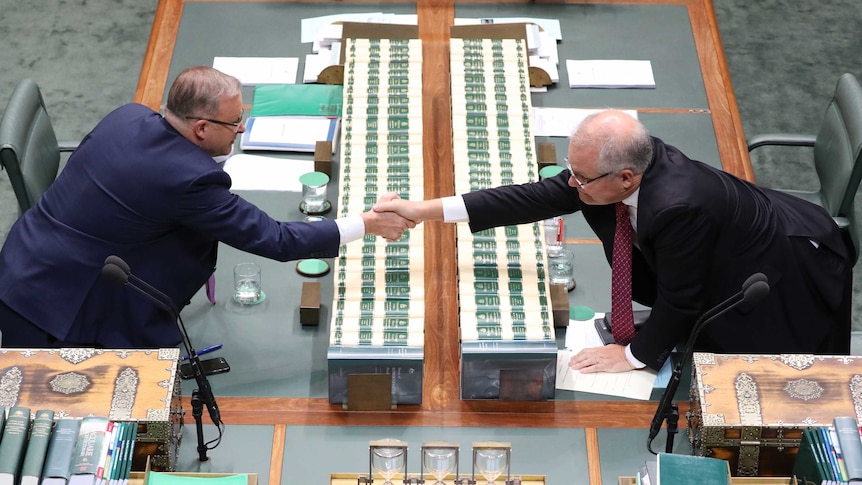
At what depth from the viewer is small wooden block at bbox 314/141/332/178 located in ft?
13.2

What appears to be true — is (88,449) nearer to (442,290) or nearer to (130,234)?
(130,234)

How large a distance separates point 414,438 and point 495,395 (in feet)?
0.88

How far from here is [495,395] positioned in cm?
323

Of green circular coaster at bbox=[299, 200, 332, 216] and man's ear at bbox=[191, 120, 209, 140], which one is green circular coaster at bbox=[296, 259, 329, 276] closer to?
green circular coaster at bbox=[299, 200, 332, 216]

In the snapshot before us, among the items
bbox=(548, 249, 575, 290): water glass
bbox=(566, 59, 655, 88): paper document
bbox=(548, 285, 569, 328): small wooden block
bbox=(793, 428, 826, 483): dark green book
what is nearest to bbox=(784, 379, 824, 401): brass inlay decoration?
bbox=(793, 428, 826, 483): dark green book

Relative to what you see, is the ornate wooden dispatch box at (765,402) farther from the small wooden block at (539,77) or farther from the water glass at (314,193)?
the small wooden block at (539,77)

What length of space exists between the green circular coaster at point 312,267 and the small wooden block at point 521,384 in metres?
0.78

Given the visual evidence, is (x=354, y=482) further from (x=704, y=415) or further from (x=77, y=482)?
(x=704, y=415)

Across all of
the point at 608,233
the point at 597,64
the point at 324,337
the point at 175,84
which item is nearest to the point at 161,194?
the point at 175,84

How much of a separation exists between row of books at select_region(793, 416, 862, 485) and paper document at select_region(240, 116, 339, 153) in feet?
6.75

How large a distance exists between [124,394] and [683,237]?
1.48 metres

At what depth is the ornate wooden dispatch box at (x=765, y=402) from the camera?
2.78 metres

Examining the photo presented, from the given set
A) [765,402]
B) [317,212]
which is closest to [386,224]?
[317,212]

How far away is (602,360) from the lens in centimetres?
334
